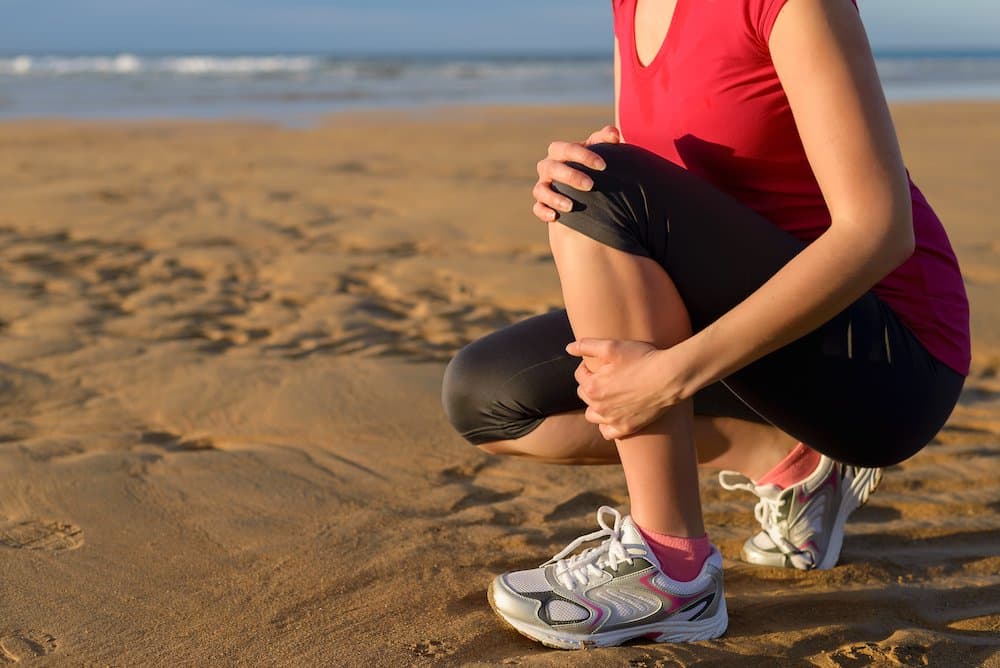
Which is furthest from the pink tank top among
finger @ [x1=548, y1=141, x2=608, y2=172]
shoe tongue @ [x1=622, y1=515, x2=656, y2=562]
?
shoe tongue @ [x1=622, y1=515, x2=656, y2=562]

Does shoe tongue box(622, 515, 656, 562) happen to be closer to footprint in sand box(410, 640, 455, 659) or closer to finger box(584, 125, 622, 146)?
footprint in sand box(410, 640, 455, 659)

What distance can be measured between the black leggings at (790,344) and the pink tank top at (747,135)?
0.06 metres

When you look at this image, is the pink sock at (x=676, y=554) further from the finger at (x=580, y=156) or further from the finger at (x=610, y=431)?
the finger at (x=580, y=156)

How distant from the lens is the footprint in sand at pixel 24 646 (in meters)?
1.59

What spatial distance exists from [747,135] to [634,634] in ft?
2.56

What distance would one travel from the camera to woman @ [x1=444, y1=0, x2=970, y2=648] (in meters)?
1.43

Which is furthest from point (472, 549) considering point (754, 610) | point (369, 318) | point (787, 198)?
point (369, 318)

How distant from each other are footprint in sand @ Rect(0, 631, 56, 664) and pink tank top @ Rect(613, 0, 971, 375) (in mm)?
1241

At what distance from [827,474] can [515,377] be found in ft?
1.96

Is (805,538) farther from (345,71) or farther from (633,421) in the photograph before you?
(345,71)

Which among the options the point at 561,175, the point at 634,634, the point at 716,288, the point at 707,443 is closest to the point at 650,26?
A: the point at 561,175

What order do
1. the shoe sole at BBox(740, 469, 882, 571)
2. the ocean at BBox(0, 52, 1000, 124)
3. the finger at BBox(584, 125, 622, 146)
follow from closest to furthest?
1. the finger at BBox(584, 125, 622, 146)
2. the shoe sole at BBox(740, 469, 882, 571)
3. the ocean at BBox(0, 52, 1000, 124)

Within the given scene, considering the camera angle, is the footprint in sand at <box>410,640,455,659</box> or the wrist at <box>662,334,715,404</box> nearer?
the wrist at <box>662,334,715,404</box>

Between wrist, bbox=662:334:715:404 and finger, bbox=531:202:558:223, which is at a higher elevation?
finger, bbox=531:202:558:223
